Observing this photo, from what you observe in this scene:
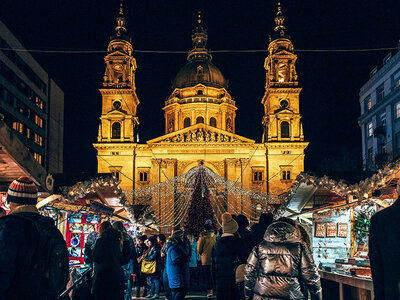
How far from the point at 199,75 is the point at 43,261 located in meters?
57.4

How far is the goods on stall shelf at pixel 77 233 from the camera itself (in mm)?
10727

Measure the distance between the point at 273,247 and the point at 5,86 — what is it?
143ft

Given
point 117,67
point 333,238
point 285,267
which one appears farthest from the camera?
point 117,67

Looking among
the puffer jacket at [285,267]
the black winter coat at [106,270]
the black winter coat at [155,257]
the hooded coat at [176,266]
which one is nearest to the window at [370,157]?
the black winter coat at [155,257]

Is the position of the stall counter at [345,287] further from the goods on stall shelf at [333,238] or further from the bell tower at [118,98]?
the bell tower at [118,98]

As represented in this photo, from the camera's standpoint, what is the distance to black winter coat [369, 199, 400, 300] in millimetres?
2816

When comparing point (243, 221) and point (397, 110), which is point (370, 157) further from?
point (243, 221)

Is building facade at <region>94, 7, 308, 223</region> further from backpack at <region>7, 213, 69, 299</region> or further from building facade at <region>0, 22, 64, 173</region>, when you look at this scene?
backpack at <region>7, 213, 69, 299</region>

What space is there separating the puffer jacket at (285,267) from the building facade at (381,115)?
27.2m

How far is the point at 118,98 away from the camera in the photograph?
4956cm

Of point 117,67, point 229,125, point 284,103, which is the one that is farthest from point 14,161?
point 229,125

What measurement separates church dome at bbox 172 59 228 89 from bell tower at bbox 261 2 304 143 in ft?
40.5

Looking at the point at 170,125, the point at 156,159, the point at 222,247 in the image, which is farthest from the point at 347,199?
the point at 170,125

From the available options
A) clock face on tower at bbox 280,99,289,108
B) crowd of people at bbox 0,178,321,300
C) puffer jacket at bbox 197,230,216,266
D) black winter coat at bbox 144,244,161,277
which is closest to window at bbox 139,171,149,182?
clock face on tower at bbox 280,99,289,108
